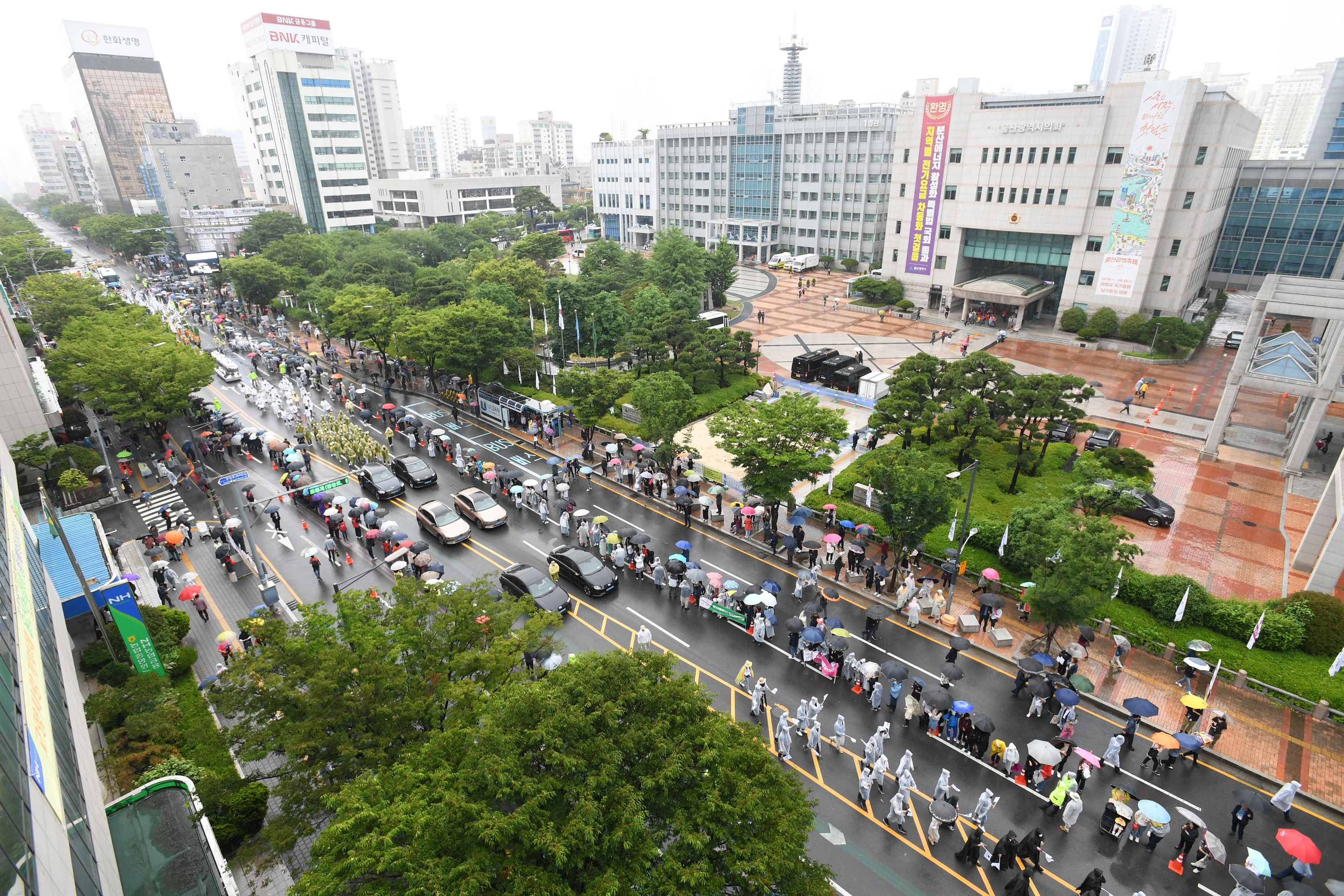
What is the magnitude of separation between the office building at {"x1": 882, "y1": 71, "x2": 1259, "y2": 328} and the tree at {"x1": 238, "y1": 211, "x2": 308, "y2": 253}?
80.2 metres

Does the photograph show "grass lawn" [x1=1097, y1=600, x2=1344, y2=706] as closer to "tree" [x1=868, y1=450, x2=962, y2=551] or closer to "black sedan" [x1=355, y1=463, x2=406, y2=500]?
"tree" [x1=868, y1=450, x2=962, y2=551]

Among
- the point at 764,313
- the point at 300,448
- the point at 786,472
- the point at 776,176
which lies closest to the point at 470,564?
the point at 786,472

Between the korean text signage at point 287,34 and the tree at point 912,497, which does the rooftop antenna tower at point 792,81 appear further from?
the tree at point 912,497

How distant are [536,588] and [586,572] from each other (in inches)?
85.5

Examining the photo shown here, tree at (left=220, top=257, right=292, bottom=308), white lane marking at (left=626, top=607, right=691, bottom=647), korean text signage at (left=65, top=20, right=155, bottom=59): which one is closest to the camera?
white lane marking at (left=626, top=607, right=691, bottom=647)

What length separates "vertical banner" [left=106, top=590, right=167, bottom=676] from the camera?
66.4 ft

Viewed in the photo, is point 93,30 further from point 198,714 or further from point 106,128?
point 198,714

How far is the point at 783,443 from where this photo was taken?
2730 centimetres

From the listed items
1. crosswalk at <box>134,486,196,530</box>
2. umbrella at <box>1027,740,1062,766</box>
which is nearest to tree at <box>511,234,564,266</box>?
crosswalk at <box>134,486,196,530</box>

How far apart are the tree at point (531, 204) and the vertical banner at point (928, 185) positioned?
76258mm

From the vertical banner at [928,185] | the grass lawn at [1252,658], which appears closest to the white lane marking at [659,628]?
the grass lawn at [1252,658]

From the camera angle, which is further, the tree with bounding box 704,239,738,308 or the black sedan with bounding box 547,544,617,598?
the tree with bounding box 704,239,738,308

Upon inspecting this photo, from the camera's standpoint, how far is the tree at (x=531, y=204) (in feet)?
396

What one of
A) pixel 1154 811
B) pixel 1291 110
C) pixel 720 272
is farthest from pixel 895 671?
pixel 1291 110
